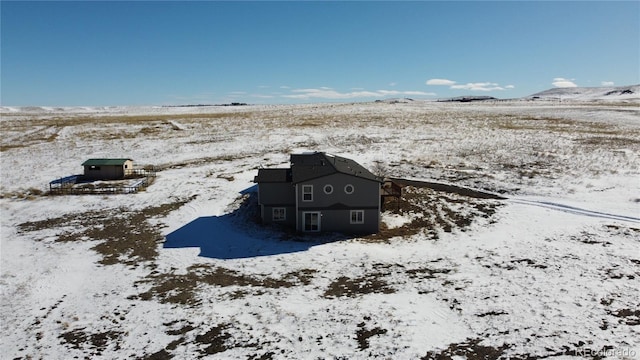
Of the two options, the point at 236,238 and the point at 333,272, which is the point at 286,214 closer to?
the point at 236,238

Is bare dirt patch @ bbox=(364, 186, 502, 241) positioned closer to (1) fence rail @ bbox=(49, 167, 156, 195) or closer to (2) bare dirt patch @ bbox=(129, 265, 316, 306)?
(2) bare dirt patch @ bbox=(129, 265, 316, 306)

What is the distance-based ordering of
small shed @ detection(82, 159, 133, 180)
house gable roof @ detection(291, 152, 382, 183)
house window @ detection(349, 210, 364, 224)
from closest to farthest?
house gable roof @ detection(291, 152, 382, 183) < house window @ detection(349, 210, 364, 224) < small shed @ detection(82, 159, 133, 180)

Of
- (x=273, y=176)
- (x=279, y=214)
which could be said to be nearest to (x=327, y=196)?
(x=279, y=214)

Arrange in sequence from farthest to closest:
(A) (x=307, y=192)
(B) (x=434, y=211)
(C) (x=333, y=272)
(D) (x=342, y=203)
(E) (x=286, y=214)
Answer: (B) (x=434, y=211) < (E) (x=286, y=214) < (D) (x=342, y=203) < (A) (x=307, y=192) < (C) (x=333, y=272)

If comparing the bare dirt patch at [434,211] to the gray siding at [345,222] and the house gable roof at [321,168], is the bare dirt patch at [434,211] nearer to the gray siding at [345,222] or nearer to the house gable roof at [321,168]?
the gray siding at [345,222]

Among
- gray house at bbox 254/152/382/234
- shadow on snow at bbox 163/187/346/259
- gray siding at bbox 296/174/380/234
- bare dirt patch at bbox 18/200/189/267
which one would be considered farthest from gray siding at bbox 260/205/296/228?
bare dirt patch at bbox 18/200/189/267

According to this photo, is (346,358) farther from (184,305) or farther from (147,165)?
(147,165)
